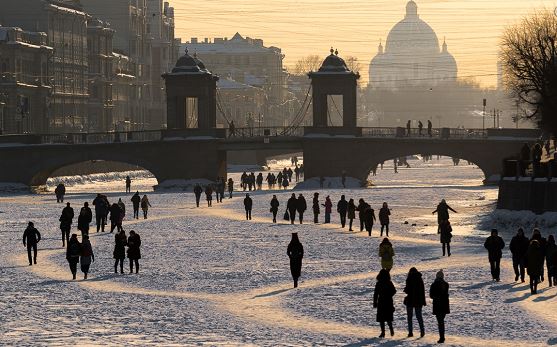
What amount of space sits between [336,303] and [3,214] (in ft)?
142

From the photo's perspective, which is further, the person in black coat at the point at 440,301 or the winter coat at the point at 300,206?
the winter coat at the point at 300,206

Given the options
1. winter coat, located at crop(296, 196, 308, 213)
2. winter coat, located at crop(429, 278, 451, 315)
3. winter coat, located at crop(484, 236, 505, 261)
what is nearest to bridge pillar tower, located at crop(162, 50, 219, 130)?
winter coat, located at crop(296, 196, 308, 213)

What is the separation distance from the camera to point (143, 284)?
137ft

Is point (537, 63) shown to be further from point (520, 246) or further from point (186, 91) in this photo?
point (520, 246)

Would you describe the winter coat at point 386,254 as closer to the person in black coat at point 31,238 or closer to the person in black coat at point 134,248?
the person in black coat at point 134,248

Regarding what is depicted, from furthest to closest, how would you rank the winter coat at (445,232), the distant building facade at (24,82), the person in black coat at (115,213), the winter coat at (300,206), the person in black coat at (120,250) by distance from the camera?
the distant building facade at (24,82)
the winter coat at (300,206)
the person in black coat at (115,213)
the winter coat at (445,232)
the person in black coat at (120,250)

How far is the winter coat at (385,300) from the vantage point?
31.2m

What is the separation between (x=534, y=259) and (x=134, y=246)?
37.0ft

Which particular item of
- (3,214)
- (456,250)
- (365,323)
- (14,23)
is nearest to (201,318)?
(365,323)

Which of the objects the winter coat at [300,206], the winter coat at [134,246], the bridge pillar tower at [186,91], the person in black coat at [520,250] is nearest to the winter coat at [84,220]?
the winter coat at [134,246]

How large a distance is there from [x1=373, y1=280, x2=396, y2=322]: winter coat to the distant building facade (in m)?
92.9

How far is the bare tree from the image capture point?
86.0 m

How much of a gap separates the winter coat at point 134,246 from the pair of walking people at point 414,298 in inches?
536

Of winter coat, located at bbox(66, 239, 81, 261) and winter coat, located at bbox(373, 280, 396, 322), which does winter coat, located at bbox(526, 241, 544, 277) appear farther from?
winter coat, located at bbox(66, 239, 81, 261)
